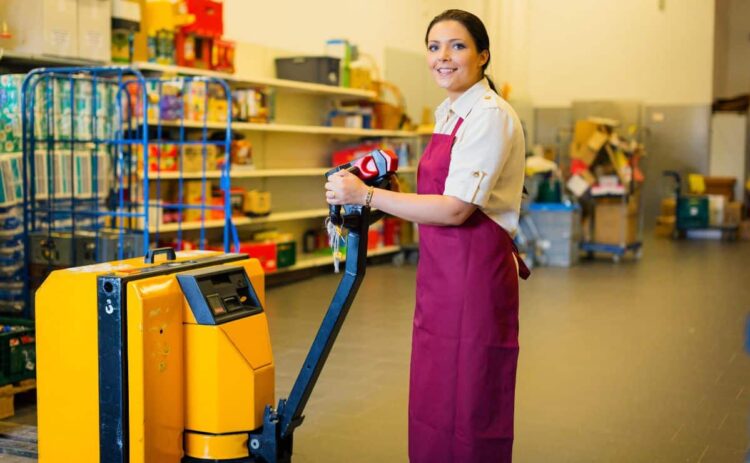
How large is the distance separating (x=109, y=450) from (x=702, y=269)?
8.49 meters

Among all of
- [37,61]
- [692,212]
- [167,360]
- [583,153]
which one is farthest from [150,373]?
[692,212]

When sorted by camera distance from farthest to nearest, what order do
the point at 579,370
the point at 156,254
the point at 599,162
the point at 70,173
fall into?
the point at 599,162 → the point at 70,173 → the point at 579,370 → the point at 156,254

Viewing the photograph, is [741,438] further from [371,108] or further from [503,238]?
[371,108]

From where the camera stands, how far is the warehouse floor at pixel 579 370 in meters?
3.82

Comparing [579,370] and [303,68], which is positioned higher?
[303,68]

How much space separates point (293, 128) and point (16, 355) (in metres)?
4.55

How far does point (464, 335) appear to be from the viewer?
2355 millimetres

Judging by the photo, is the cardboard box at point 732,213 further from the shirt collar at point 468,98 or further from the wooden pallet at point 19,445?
the shirt collar at point 468,98

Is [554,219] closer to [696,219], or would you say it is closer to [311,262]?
[311,262]

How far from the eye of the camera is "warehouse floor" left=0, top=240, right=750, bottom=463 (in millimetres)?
3824

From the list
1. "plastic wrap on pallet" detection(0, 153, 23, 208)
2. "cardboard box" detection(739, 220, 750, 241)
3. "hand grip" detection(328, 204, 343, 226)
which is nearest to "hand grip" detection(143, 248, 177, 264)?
"hand grip" detection(328, 204, 343, 226)

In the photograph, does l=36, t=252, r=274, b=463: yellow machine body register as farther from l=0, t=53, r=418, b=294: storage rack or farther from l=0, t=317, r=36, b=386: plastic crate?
l=0, t=53, r=418, b=294: storage rack

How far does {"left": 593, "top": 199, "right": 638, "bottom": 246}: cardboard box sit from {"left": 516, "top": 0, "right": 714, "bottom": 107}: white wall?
198 inches

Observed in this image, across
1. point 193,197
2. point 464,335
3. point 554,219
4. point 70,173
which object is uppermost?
point 70,173
